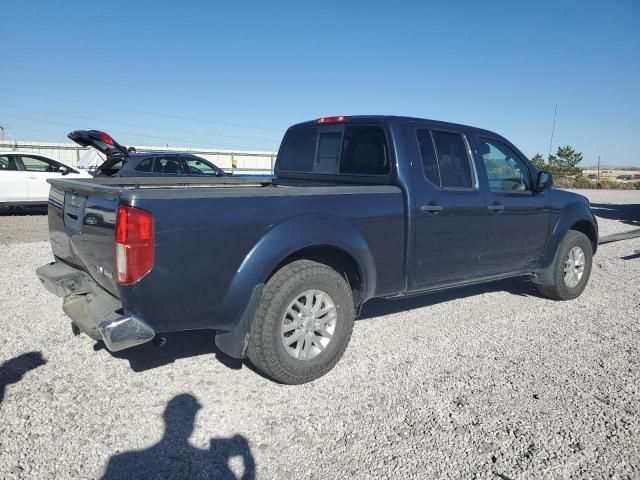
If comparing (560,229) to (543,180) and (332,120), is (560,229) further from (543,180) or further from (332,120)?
(332,120)

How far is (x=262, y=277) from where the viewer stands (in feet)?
10.2

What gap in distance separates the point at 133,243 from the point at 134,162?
8075mm

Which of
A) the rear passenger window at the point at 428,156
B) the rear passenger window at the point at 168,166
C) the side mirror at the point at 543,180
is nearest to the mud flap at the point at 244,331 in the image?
the rear passenger window at the point at 428,156

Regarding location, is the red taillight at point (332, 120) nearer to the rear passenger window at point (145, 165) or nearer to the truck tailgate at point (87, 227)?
the truck tailgate at point (87, 227)

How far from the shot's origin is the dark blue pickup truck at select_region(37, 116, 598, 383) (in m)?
2.78

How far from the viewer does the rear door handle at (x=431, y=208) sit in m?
3.95

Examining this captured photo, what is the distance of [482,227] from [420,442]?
92.3 inches

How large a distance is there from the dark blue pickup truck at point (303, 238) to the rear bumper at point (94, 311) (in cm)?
1

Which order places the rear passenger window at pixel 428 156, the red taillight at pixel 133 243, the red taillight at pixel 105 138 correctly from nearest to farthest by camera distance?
the red taillight at pixel 133 243 → the rear passenger window at pixel 428 156 → the red taillight at pixel 105 138

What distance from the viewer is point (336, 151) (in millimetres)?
4531

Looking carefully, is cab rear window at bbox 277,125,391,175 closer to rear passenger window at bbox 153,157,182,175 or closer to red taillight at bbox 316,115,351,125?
red taillight at bbox 316,115,351,125

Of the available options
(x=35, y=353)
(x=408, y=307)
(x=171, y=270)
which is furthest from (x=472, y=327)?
(x=35, y=353)

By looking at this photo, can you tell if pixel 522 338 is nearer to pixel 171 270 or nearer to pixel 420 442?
pixel 420 442

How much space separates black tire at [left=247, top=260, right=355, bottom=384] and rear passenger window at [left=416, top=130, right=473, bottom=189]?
1.35 meters
